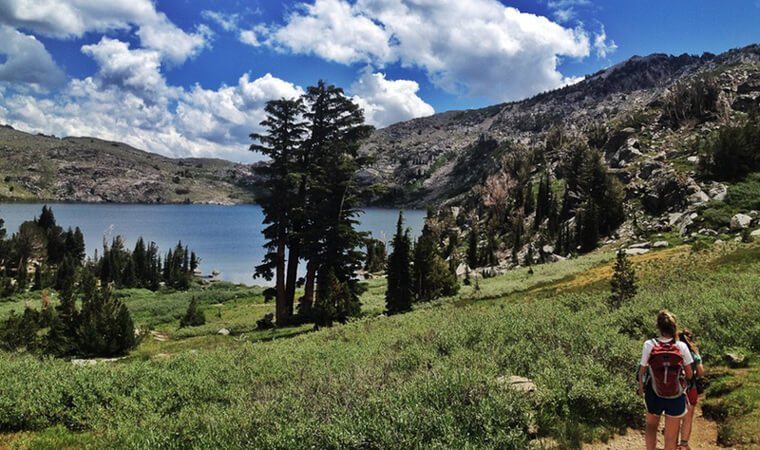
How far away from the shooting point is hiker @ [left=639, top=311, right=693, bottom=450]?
604cm

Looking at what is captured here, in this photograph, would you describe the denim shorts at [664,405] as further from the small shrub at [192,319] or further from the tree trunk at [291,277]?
the small shrub at [192,319]

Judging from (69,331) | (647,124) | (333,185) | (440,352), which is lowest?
(69,331)

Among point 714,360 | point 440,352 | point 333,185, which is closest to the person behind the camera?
point 714,360

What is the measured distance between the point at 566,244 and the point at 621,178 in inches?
950

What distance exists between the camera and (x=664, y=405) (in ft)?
20.4

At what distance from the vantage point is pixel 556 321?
1332cm

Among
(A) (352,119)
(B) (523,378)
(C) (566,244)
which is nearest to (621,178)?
(C) (566,244)

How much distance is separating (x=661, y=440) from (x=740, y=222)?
1574 inches

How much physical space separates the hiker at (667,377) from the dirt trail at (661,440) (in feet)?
2.95

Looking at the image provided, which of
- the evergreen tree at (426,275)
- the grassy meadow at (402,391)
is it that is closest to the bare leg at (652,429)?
the grassy meadow at (402,391)

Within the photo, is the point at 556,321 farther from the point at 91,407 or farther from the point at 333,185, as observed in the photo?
the point at 333,185

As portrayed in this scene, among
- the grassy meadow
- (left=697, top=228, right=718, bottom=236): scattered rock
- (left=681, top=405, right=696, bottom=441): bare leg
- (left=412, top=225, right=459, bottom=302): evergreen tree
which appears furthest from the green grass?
(left=697, top=228, right=718, bottom=236): scattered rock

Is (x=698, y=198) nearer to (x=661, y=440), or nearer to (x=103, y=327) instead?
(x=661, y=440)

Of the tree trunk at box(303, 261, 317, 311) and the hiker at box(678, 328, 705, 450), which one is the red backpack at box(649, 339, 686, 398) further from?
the tree trunk at box(303, 261, 317, 311)
